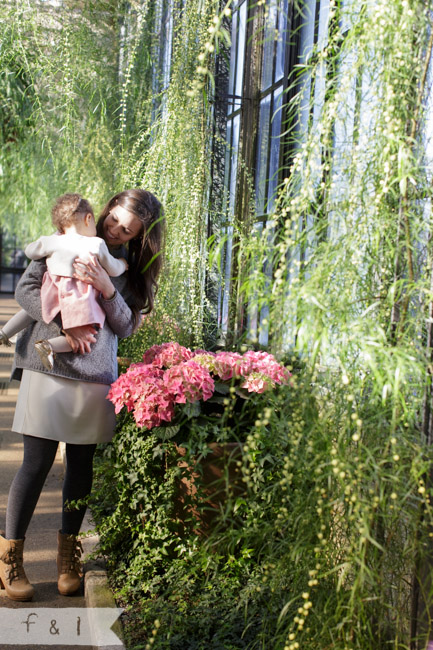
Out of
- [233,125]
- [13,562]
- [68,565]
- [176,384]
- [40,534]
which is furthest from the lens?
[233,125]

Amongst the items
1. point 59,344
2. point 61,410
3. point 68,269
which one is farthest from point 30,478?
point 68,269

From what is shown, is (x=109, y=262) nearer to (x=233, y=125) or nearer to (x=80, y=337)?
(x=80, y=337)

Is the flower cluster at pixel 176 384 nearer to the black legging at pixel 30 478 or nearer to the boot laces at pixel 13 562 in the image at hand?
the black legging at pixel 30 478

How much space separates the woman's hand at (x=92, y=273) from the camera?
2.28 meters

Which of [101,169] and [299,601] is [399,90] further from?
[101,169]

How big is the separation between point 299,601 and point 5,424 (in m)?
3.67

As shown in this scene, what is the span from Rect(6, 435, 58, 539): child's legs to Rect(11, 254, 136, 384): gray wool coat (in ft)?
0.83

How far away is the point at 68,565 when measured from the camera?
2469 millimetres

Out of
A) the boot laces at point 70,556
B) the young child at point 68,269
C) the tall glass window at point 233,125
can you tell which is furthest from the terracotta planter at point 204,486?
the tall glass window at point 233,125

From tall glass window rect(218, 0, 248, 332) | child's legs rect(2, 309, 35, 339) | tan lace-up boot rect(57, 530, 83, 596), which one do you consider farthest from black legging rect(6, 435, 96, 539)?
tall glass window rect(218, 0, 248, 332)

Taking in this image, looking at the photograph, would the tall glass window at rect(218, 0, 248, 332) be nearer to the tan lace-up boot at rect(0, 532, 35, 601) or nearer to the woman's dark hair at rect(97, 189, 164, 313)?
the woman's dark hair at rect(97, 189, 164, 313)

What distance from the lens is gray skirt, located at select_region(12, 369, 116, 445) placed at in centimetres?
231

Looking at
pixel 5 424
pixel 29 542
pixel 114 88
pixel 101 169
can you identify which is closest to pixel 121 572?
pixel 29 542

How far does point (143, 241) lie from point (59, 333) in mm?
443
